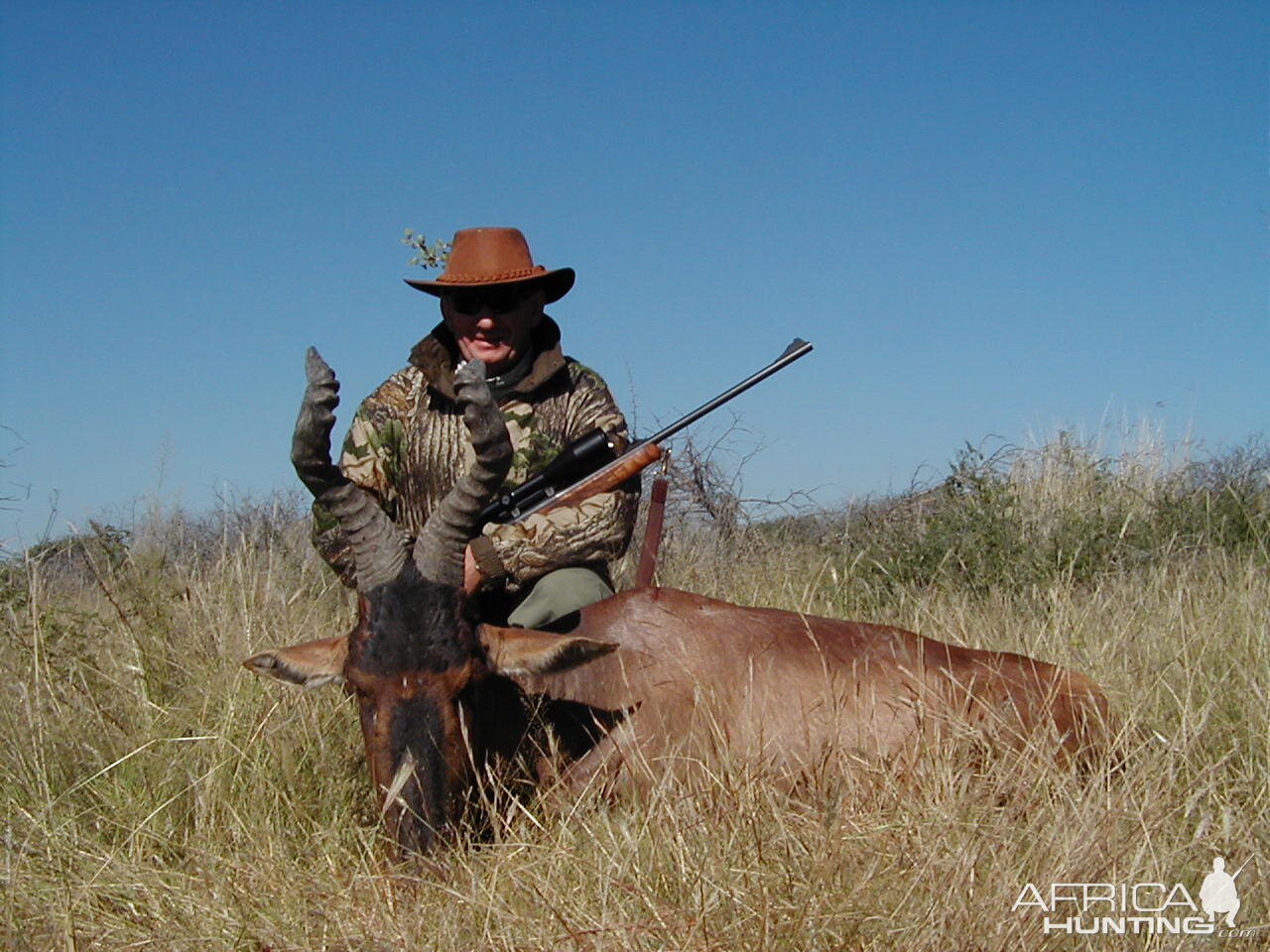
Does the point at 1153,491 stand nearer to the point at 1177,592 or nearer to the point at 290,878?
the point at 1177,592

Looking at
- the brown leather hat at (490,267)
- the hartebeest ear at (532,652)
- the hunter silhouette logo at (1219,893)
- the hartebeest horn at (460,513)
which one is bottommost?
the hunter silhouette logo at (1219,893)

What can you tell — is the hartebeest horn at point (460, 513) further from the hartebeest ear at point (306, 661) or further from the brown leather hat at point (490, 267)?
the brown leather hat at point (490, 267)

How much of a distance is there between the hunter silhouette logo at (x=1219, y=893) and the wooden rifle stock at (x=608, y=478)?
2918mm

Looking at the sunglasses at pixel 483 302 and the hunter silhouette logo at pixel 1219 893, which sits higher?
the sunglasses at pixel 483 302

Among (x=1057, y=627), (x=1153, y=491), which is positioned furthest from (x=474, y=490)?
(x=1153, y=491)

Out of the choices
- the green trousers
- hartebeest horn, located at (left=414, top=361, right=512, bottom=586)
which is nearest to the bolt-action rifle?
the green trousers

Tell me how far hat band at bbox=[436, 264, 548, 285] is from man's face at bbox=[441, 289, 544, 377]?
6cm

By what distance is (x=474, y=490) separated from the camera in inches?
159

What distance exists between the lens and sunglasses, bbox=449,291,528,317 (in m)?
5.79

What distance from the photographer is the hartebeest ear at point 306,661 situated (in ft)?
13.4

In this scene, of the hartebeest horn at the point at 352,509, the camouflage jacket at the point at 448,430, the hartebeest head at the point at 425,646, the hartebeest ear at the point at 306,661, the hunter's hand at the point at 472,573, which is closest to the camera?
the hartebeest head at the point at 425,646

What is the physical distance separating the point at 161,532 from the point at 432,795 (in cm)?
515

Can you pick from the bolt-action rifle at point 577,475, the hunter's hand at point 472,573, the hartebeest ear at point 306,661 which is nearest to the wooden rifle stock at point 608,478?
the bolt-action rifle at point 577,475

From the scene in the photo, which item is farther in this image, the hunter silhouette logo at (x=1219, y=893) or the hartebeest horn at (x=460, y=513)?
the hartebeest horn at (x=460, y=513)
